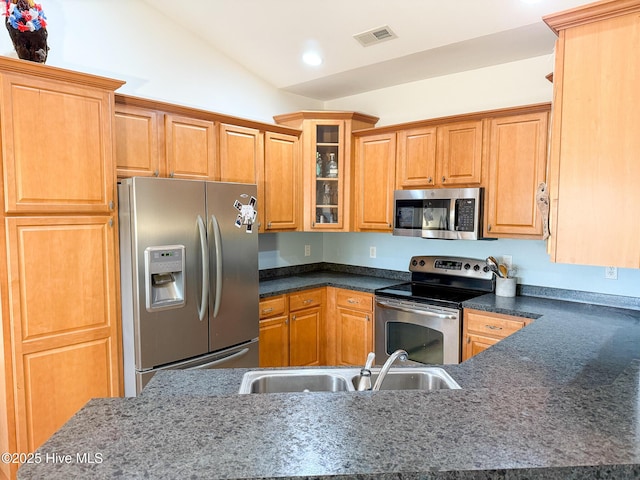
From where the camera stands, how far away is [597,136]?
1.35 meters

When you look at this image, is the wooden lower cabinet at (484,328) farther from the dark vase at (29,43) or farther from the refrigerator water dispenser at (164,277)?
the dark vase at (29,43)

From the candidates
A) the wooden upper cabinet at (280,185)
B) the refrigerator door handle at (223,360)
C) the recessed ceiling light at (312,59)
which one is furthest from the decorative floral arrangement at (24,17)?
the refrigerator door handle at (223,360)

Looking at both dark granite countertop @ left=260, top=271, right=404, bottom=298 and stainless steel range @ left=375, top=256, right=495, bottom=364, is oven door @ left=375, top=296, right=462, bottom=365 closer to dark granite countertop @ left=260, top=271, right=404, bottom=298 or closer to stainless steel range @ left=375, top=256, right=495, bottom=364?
stainless steel range @ left=375, top=256, right=495, bottom=364

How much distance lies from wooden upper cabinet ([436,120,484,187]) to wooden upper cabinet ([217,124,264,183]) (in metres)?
1.45

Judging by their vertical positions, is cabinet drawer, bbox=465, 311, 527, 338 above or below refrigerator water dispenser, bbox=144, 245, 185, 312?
below

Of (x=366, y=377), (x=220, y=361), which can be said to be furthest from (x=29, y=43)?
(x=366, y=377)

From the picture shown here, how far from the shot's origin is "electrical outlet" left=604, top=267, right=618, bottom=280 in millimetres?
2766

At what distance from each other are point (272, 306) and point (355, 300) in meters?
0.73

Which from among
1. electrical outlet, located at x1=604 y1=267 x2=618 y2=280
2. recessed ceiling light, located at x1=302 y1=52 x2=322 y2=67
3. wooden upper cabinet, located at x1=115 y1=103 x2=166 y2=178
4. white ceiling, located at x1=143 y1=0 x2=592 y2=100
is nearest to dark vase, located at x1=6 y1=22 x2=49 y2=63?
wooden upper cabinet, located at x1=115 y1=103 x2=166 y2=178

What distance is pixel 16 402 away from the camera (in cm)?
212

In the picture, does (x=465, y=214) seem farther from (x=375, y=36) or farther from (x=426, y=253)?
(x=375, y=36)

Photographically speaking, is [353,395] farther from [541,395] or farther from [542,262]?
[542,262]

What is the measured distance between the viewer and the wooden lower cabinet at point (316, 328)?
3.30 metres

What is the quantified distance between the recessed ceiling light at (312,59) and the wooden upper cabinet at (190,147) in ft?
3.04
